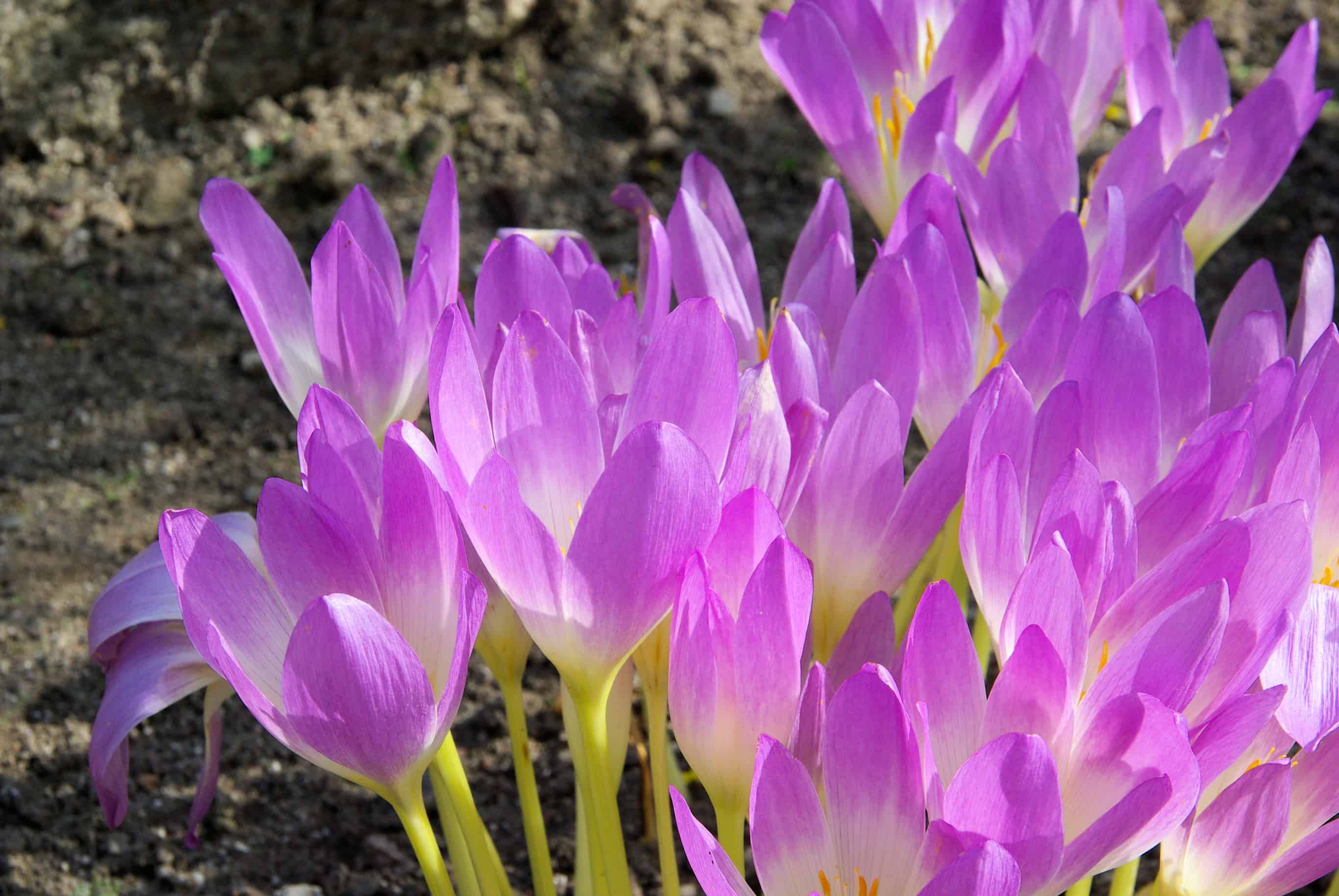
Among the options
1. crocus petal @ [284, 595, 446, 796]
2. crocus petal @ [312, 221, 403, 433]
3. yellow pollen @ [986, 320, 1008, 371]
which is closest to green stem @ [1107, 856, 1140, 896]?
yellow pollen @ [986, 320, 1008, 371]

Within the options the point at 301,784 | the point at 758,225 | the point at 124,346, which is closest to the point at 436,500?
the point at 301,784

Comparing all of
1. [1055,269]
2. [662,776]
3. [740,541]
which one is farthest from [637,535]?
[1055,269]

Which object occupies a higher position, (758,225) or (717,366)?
(717,366)

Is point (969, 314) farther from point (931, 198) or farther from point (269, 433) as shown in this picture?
point (269, 433)

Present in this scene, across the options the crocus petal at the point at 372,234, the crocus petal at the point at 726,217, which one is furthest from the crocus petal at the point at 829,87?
the crocus petal at the point at 372,234

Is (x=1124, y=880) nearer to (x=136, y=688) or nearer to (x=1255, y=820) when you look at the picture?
(x=1255, y=820)

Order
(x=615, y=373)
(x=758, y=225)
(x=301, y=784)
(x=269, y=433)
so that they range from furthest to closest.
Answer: (x=758, y=225) < (x=269, y=433) < (x=301, y=784) < (x=615, y=373)

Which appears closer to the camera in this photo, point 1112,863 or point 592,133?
point 1112,863
